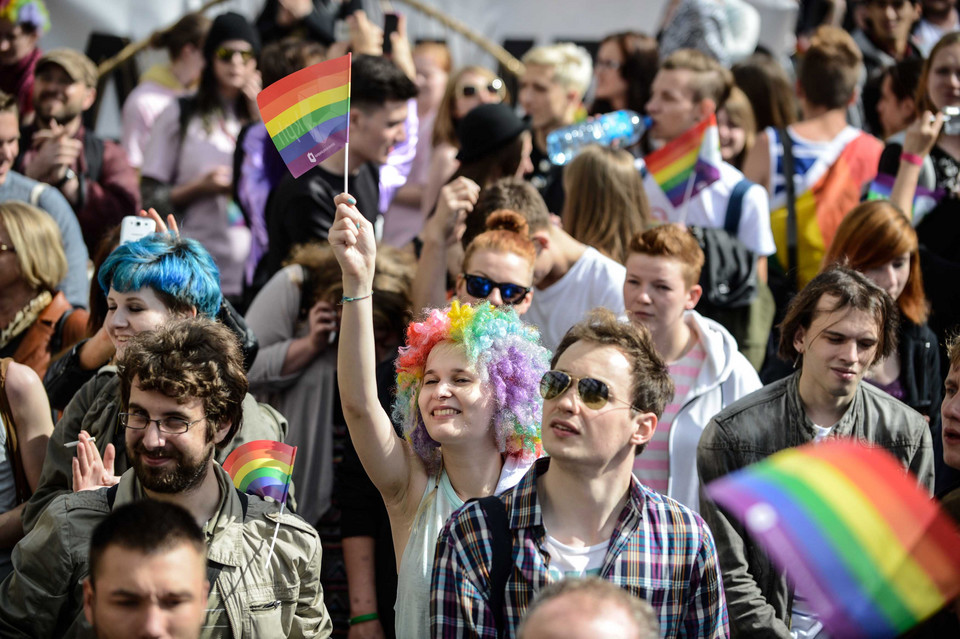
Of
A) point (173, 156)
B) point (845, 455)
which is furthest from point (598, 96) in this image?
point (845, 455)

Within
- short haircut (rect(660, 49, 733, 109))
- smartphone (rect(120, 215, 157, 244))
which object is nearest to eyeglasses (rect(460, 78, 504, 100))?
short haircut (rect(660, 49, 733, 109))

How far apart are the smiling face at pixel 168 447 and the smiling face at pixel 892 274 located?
277 centimetres

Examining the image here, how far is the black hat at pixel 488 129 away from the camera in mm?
5410

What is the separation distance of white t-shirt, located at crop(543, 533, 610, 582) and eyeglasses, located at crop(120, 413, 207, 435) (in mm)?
1039

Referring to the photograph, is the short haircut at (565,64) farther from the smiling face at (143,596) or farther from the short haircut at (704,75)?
the smiling face at (143,596)

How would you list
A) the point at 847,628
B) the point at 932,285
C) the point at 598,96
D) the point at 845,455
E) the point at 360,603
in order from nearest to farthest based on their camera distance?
1. the point at 847,628
2. the point at 845,455
3. the point at 360,603
4. the point at 932,285
5. the point at 598,96

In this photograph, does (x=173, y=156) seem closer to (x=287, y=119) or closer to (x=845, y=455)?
(x=287, y=119)

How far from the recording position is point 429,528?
3377mm

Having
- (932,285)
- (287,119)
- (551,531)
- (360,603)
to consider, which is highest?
(287,119)

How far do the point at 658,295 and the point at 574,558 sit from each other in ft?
5.03

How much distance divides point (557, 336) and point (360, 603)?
1.41 meters

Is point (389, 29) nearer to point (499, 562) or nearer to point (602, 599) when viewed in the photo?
point (499, 562)

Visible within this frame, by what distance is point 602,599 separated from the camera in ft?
8.46

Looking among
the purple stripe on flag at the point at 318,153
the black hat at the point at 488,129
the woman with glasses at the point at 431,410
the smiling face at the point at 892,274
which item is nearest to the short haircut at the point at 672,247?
the smiling face at the point at 892,274
